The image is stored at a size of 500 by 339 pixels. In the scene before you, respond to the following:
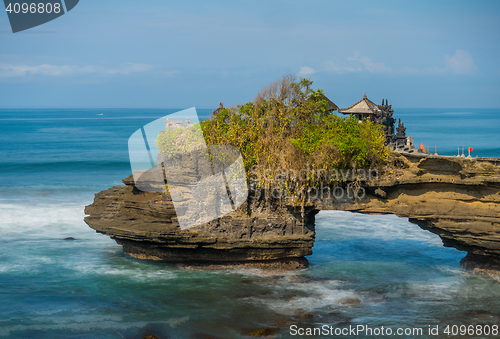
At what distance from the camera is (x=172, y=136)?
16.1 metres

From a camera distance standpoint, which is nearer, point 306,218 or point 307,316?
point 307,316

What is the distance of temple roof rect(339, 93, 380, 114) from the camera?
17359 mm

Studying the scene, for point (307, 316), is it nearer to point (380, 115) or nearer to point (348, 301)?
point (348, 301)

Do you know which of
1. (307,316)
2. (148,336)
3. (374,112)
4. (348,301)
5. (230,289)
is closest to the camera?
(148,336)

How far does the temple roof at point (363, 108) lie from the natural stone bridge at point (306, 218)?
2.90 metres

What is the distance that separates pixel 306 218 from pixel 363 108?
198 inches

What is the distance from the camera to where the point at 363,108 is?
17.6 m

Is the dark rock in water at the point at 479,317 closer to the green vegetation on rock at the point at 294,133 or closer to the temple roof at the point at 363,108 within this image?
the green vegetation on rock at the point at 294,133

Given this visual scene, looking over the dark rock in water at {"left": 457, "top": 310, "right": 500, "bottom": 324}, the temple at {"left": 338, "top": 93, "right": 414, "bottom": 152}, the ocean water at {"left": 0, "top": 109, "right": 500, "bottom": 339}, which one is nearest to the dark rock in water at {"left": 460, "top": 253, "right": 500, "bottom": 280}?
the ocean water at {"left": 0, "top": 109, "right": 500, "bottom": 339}

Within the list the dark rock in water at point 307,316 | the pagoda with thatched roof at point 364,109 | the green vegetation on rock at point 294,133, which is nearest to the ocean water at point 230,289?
the dark rock in water at point 307,316

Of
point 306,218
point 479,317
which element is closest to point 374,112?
point 306,218

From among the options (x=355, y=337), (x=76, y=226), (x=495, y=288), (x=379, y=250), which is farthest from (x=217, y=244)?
(x=76, y=226)

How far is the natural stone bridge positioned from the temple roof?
2900mm

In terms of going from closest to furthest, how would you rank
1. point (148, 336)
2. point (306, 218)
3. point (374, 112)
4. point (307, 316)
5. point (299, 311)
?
point (148, 336)
point (307, 316)
point (299, 311)
point (306, 218)
point (374, 112)
